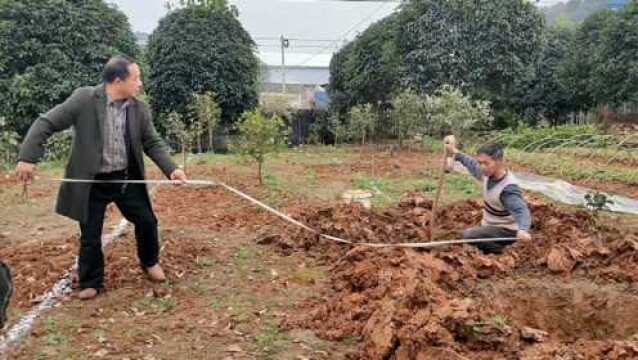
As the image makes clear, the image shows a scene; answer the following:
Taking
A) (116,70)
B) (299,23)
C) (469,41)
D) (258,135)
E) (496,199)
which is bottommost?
(496,199)

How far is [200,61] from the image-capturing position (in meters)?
21.0

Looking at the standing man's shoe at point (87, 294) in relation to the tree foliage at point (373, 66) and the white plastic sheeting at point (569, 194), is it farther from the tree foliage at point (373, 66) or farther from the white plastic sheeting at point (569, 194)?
the tree foliage at point (373, 66)

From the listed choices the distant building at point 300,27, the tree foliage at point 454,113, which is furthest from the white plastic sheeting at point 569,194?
the distant building at point 300,27

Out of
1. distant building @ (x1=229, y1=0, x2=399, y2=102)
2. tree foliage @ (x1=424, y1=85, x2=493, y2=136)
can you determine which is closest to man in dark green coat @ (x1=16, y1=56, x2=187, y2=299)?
tree foliage @ (x1=424, y1=85, x2=493, y2=136)

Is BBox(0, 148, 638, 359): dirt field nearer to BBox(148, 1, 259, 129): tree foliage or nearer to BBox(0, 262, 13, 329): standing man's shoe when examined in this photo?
BBox(0, 262, 13, 329): standing man's shoe

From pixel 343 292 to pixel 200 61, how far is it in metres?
17.0

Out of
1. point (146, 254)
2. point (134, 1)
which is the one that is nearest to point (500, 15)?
point (146, 254)

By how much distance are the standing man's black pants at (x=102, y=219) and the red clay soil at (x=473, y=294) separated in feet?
4.40

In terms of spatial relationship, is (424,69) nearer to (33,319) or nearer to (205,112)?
(205,112)

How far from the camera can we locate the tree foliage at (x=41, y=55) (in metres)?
17.6

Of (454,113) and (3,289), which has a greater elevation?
(454,113)

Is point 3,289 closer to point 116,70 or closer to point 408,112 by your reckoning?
point 116,70

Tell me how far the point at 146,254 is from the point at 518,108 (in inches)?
903

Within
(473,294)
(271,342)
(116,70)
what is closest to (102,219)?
(116,70)
